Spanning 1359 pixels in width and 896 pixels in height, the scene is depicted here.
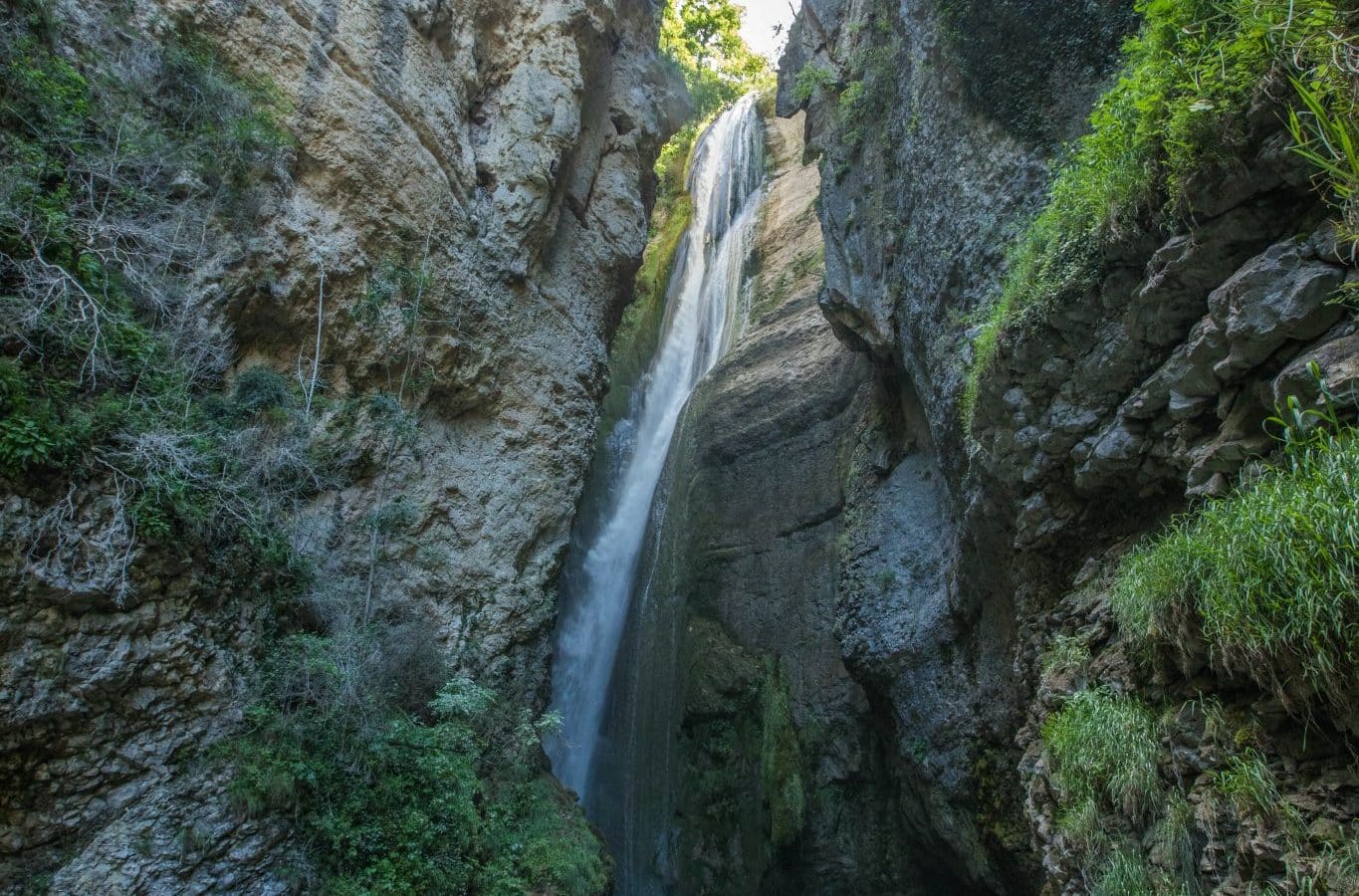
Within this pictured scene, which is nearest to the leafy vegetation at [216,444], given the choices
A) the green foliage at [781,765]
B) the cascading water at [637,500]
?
the green foliage at [781,765]

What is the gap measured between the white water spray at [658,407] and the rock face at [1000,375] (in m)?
5.15

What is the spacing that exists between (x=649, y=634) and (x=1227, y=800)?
11.6m

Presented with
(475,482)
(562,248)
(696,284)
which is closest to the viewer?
(475,482)

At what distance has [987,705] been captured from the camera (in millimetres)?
8875

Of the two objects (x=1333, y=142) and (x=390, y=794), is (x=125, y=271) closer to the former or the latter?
(x=390, y=794)

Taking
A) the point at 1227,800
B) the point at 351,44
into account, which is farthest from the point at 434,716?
the point at 351,44

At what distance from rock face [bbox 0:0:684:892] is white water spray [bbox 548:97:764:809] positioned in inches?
138

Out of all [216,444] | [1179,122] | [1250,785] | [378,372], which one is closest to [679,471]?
[378,372]

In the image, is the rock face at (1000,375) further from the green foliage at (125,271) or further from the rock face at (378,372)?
the green foliage at (125,271)

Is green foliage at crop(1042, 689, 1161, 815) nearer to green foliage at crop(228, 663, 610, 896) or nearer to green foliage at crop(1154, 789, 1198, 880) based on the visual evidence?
green foliage at crop(1154, 789, 1198, 880)

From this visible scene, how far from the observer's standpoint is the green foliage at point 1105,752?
4645mm

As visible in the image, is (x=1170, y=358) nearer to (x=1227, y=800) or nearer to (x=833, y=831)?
(x=1227, y=800)

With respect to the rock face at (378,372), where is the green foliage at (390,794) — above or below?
below

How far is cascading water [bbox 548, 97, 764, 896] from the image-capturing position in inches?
547
